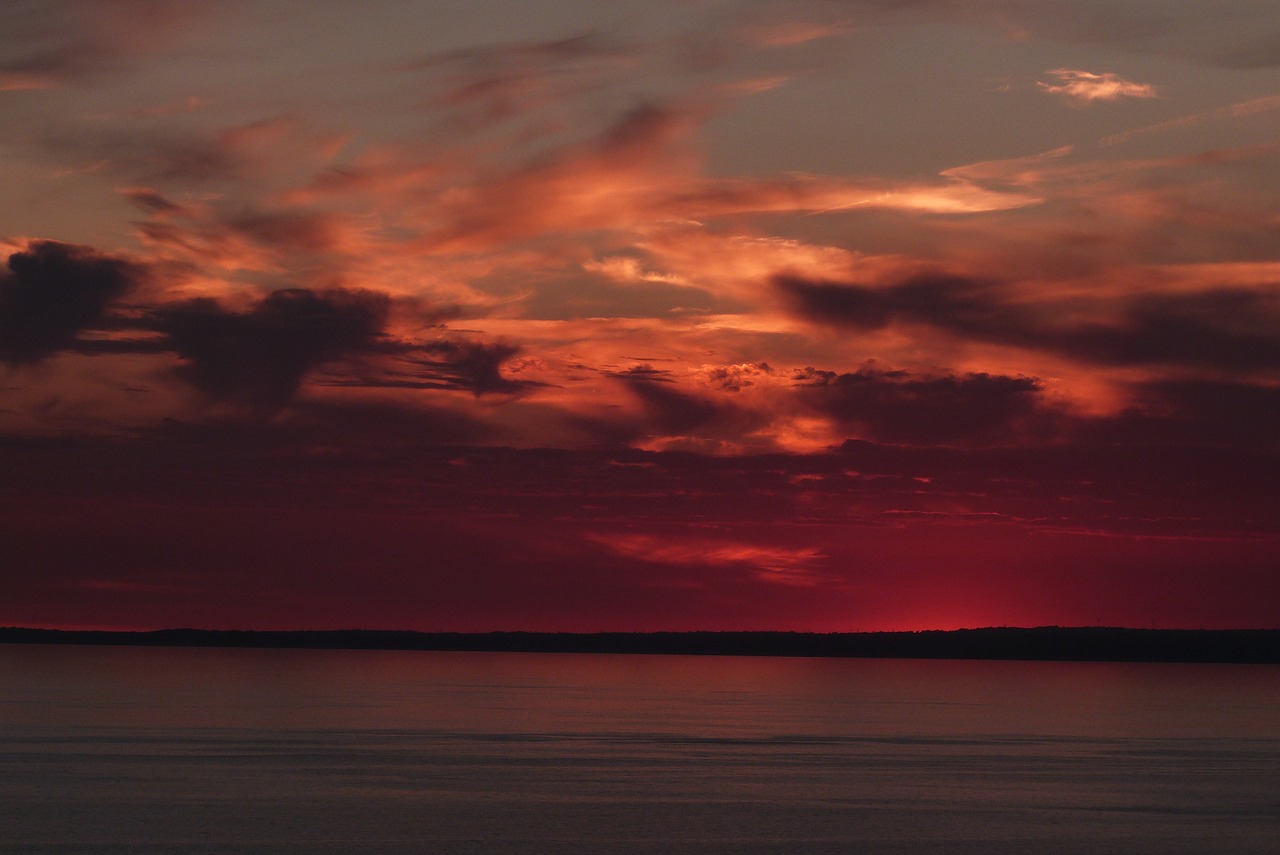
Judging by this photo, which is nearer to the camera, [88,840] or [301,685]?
[88,840]

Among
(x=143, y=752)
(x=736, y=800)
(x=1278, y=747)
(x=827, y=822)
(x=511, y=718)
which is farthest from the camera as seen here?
(x=511, y=718)

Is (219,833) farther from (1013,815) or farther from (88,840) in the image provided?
(1013,815)

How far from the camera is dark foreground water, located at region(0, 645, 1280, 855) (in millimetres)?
47688

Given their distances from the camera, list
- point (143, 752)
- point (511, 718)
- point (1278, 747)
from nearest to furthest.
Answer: point (143, 752)
point (1278, 747)
point (511, 718)

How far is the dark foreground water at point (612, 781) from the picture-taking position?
156ft

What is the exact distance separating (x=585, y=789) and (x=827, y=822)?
461 inches

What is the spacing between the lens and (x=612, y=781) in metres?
63.1

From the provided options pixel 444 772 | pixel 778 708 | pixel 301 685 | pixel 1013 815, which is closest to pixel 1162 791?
pixel 1013 815

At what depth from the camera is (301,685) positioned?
179875mm

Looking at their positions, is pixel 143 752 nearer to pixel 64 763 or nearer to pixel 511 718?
→ pixel 64 763

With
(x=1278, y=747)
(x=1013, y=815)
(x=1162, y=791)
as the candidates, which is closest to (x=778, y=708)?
(x=1278, y=747)

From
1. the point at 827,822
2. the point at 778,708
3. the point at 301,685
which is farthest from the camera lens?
the point at 301,685

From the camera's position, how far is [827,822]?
52.1 metres

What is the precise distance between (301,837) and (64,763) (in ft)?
83.5
